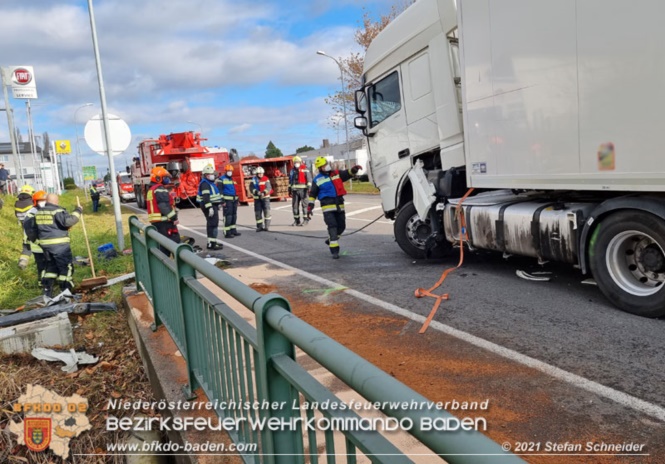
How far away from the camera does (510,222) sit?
5586 mm

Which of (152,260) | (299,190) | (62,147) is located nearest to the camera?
(152,260)

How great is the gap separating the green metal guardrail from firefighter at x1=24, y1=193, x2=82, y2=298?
4166 millimetres

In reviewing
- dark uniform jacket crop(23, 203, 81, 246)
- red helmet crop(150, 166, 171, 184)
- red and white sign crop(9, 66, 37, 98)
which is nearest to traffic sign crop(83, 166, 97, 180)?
red and white sign crop(9, 66, 37, 98)

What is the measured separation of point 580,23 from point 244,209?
16190 millimetres

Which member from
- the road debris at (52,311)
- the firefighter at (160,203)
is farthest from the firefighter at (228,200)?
the road debris at (52,311)

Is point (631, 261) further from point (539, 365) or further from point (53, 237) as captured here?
point (53, 237)

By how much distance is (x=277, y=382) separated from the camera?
1.70 meters

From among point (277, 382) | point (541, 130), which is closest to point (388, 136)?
point (541, 130)

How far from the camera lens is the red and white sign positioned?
16797mm

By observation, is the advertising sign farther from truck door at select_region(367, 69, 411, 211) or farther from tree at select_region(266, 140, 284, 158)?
tree at select_region(266, 140, 284, 158)

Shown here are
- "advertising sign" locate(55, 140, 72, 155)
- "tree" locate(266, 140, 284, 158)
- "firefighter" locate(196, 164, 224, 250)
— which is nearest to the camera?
"firefighter" locate(196, 164, 224, 250)

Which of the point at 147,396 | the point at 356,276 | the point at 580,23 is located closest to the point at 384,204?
the point at 356,276

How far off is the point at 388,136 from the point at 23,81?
15333mm

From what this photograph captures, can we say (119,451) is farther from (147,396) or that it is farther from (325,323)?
(325,323)
